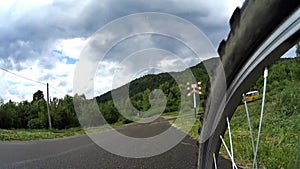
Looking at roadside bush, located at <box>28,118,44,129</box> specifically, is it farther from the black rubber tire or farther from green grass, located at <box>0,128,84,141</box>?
the black rubber tire

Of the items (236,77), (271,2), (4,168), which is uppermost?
(271,2)

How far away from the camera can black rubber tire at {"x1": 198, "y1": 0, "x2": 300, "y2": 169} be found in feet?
3.18

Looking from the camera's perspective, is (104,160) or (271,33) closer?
(271,33)

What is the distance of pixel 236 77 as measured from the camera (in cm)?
130

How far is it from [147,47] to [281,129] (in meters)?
3.87

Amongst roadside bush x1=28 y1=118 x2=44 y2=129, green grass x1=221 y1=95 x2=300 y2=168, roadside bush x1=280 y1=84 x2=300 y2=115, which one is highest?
roadside bush x1=280 y1=84 x2=300 y2=115

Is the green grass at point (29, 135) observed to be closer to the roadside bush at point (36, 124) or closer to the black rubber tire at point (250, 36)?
the black rubber tire at point (250, 36)

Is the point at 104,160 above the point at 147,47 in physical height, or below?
below

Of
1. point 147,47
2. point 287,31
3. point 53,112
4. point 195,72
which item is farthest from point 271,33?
point 53,112

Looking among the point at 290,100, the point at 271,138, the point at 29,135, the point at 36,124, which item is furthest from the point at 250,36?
the point at 36,124

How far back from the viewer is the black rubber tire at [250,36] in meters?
0.97

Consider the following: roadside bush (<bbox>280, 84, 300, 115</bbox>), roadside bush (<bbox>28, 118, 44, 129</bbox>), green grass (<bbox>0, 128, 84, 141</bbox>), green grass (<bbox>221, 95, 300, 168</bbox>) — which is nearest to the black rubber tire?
green grass (<bbox>221, 95, 300, 168</bbox>)

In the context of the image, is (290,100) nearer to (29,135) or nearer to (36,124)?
(29,135)

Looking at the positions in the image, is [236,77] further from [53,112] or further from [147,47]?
[53,112]
